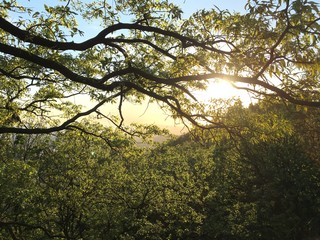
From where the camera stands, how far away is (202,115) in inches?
414

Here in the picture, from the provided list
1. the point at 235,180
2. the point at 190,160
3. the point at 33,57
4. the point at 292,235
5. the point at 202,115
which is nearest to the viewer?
the point at 33,57

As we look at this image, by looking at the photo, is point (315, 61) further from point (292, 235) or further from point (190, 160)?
point (190, 160)

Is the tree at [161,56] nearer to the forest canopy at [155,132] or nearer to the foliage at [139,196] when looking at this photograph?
the forest canopy at [155,132]

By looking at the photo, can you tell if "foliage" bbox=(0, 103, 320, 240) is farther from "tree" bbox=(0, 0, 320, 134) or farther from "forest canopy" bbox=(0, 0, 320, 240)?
"tree" bbox=(0, 0, 320, 134)

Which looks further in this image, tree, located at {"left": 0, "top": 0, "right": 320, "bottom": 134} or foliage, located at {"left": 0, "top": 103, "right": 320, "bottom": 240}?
foliage, located at {"left": 0, "top": 103, "right": 320, "bottom": 240}

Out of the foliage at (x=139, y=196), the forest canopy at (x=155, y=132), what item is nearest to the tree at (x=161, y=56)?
the forest canopy at (x=155, y=132)

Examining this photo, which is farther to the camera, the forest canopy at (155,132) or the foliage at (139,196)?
the foliage at (139,196)

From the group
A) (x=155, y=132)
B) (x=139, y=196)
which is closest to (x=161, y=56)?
(x=155, y=132)

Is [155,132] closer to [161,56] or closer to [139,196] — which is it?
[161,56]

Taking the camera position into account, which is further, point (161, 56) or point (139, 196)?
point (139, 196)

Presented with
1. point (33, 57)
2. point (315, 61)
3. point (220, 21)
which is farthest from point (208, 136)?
point (33, 57)

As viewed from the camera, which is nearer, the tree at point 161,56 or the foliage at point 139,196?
the tree at point 161,56

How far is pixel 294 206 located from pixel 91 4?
85.6ft

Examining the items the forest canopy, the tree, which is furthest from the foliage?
the tree
